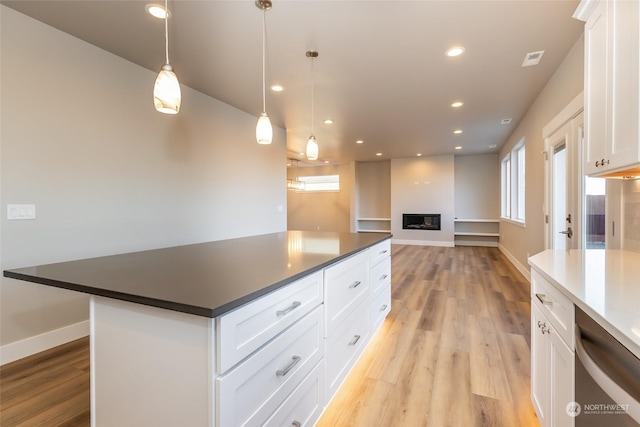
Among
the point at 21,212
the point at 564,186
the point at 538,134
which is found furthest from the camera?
the point at 538,134

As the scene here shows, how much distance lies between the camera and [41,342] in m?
2.43

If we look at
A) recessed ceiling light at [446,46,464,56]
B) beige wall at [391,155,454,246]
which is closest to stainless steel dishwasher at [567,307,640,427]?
recessed ceiling light at [446,46,464,56]

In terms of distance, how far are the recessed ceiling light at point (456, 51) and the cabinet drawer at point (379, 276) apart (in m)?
2.04

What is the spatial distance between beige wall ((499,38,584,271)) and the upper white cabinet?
114cm

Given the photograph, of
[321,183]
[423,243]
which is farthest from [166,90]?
[321,183]

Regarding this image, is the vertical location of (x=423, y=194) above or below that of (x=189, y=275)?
above

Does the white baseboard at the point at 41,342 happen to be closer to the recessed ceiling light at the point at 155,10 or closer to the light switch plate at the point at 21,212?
the light switch plate at the point at 21,212

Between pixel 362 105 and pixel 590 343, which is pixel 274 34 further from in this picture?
pixel 590 343

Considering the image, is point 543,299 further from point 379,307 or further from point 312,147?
point 312,147

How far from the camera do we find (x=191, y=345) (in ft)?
3.09

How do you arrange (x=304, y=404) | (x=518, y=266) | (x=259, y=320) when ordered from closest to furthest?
(x=259, y=320)
(x=304, y=404)
(x=518, y=266)

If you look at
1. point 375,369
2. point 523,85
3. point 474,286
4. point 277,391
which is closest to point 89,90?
point 277,391

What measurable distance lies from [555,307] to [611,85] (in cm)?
118

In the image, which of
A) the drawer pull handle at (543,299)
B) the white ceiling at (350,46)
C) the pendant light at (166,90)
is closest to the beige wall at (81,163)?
the white ceiling at (350,46)
